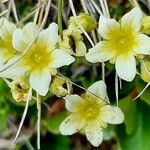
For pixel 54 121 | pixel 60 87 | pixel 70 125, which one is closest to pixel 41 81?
pixel 60 87

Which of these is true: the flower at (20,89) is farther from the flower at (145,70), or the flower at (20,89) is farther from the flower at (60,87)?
the flower at (145,70)

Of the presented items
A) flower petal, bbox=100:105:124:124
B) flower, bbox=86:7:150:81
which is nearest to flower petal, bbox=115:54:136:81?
flower, bbox=86:7:150:81

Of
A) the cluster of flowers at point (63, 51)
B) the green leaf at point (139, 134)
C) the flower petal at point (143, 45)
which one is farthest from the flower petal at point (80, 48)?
the green leaf at point (139, 134)

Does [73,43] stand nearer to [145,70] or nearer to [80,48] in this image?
[80,48]

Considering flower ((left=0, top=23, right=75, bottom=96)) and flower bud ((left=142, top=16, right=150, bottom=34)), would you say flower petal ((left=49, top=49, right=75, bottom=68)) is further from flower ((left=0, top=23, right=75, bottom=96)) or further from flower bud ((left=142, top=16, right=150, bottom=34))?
flower bud ((left=142, top=16, right=150, bottom=34))

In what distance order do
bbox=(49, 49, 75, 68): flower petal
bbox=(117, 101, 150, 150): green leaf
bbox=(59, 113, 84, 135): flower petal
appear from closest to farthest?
bbox=(49, 49, 75, 68): flower petal, bbox=(59, 113, 84, 135): flower petal, bbox=(117, 101, 150, 150): green leaf

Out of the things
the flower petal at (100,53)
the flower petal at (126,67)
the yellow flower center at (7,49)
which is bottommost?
the flower petal at (126,67)

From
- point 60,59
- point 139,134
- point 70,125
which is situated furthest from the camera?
point 139,134
